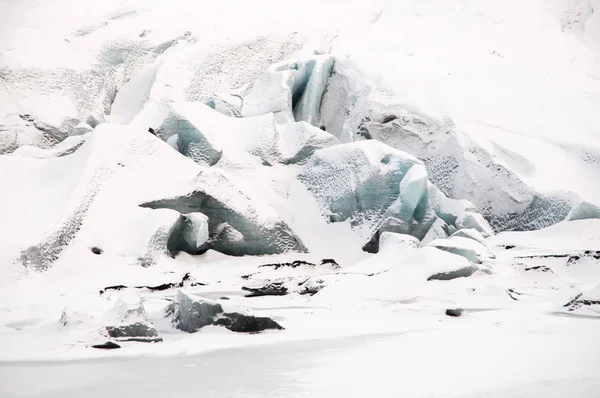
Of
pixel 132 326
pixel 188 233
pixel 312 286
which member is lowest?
pixel 312 286

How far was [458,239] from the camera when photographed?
523 inches

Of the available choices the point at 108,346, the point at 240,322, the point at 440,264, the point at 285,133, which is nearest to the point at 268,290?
the point at 440,264

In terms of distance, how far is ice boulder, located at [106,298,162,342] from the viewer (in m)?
6.45

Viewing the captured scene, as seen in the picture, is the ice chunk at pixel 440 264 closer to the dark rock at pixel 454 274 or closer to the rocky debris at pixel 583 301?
the dark rock at pixel 454 274

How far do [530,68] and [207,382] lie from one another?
2241 cm

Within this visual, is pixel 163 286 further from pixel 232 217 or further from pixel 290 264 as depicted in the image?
pixel 232 217

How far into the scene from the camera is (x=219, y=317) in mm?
7086

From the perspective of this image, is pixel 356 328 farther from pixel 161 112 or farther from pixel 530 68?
pixel 530 68

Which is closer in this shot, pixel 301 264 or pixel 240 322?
pixel 240 322

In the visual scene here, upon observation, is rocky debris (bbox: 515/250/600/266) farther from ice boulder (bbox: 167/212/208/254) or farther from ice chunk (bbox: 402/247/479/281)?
ice boulder (bbox: 167/212/208/254)

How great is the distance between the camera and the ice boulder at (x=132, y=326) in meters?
6.45

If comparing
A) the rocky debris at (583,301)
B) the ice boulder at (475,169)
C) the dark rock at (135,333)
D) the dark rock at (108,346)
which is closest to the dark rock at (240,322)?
the dark rock at (135,333)

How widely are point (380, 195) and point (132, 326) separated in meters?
11.3

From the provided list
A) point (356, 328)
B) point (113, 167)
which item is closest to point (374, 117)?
point (113, 167)
